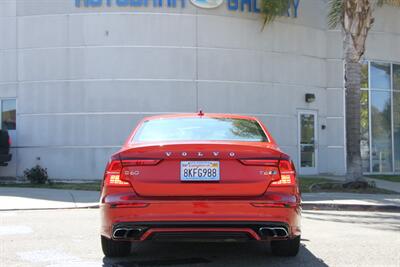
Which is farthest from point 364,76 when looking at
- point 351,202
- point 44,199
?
point 44,199

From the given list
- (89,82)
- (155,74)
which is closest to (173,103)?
(155,74)

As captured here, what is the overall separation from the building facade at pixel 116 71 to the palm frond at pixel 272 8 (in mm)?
588

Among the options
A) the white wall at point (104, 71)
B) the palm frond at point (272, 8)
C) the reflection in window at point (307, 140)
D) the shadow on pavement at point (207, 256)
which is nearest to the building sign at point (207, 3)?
the white wall at point (104, 71)

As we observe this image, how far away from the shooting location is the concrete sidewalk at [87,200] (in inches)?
475

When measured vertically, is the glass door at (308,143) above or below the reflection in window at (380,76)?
below

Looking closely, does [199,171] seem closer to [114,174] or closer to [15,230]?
[114,174]

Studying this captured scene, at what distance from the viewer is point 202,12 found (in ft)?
62.4

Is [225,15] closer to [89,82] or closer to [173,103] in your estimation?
[173,103]

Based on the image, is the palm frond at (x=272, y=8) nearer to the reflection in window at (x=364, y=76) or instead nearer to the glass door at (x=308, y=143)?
the glass door at (x=308, y=143)

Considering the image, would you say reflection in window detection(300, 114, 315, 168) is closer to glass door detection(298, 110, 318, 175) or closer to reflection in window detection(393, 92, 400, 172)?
glass door detection(298, 110, 318, 175)

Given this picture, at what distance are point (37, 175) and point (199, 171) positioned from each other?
1328 centimetres

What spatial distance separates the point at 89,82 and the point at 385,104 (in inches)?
467

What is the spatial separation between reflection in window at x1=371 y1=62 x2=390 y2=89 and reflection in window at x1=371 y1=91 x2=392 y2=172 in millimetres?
287

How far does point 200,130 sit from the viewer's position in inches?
251
